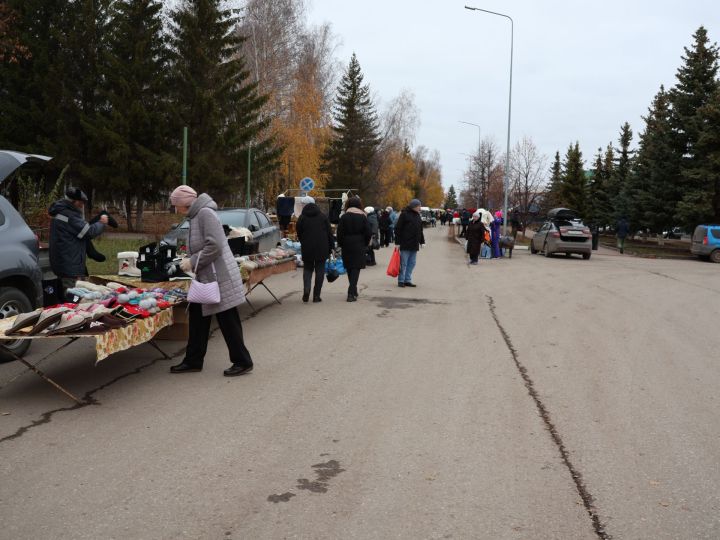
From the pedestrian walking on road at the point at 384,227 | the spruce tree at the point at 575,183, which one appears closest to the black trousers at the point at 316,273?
the pedestrian walking on road at the point at 384,227

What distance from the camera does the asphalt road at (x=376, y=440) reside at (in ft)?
12.0

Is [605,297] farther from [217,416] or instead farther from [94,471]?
[94,471]

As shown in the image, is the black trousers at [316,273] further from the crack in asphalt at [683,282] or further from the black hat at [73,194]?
the crack in asphalt at [683,282]

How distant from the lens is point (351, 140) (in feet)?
195

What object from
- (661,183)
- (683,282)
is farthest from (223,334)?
(661,183)

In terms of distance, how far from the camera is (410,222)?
1466 cm

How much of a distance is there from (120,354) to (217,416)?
8.88ft

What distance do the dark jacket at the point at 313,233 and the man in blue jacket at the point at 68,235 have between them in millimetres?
4110

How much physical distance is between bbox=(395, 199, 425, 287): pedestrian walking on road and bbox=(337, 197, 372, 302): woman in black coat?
7.60ft

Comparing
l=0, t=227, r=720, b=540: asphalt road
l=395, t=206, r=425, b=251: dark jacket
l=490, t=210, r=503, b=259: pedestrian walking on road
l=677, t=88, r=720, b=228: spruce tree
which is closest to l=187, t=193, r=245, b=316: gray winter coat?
l=0, t=227, r=720, b=540: asphalt road

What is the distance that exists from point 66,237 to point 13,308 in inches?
54.5

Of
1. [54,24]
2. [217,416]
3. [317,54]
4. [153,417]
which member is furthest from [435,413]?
[317,54]

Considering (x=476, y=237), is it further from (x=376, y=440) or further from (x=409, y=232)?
(x=376, y=440)

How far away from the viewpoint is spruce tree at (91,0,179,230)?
3192 cm
